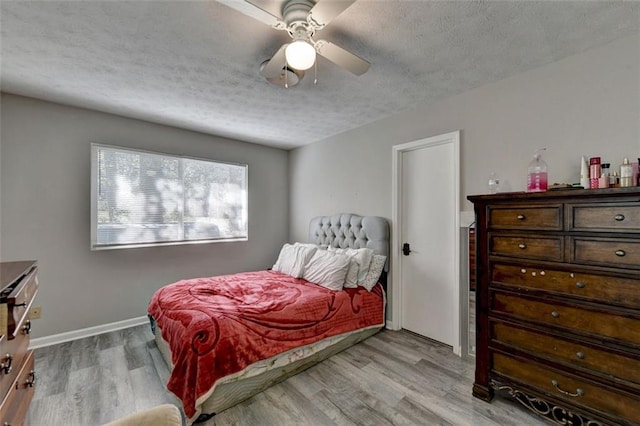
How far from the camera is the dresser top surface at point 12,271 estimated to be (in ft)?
3.80

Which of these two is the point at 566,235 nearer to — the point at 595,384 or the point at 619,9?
the point at 595,384

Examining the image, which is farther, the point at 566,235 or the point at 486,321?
the point at 486,321

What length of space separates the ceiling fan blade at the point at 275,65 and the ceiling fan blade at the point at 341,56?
0.72 feet

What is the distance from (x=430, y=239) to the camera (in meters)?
2.92

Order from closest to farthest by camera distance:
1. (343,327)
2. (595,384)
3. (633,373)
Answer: (633,373) → (595,384) → (343,327)

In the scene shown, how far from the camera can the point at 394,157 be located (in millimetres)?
3154

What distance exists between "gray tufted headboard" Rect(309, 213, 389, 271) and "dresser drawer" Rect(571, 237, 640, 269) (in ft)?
5.77

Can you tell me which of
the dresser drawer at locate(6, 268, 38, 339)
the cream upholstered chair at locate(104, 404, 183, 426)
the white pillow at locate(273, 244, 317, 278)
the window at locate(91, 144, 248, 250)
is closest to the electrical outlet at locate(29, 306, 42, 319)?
the window at locate(91, 144, 248, 250)

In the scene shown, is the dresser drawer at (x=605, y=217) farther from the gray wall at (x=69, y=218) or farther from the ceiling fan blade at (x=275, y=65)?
the gray wall at (x=69, y=218)

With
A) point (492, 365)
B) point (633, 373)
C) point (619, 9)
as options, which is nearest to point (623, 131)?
point (619, 9)

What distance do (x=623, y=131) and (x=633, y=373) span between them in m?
1.47

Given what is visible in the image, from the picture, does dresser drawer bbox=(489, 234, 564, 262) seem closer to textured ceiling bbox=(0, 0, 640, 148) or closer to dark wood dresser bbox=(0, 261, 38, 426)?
textured ceiling bbox=(0, 0, 640, 148)

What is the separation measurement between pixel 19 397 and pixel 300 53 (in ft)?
7.09

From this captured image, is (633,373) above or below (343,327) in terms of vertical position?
above
